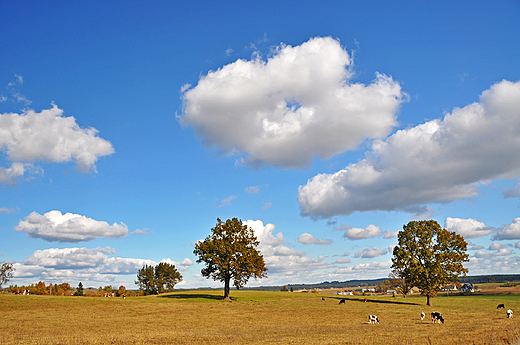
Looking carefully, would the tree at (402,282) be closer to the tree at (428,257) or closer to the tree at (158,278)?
the tree at (428,257)

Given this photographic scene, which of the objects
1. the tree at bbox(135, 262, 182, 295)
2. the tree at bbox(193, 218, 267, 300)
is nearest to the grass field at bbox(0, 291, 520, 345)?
the tree at bbox(193, 218, 267, 300)

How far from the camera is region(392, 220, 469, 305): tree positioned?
64625 millimetres

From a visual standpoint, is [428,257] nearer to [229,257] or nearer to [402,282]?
[402,282]

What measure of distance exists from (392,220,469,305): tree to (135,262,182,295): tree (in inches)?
4365

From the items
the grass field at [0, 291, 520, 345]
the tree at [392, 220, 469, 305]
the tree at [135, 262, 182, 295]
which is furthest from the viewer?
the tree at [135, 262, 182, 295]

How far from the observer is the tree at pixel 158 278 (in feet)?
493

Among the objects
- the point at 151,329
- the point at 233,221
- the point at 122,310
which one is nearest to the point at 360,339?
the point at 151,329

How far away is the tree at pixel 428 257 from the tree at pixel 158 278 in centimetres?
11087

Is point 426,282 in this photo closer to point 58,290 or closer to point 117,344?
point 117,344

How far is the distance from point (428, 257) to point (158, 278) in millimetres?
119620

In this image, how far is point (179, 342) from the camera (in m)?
25.9

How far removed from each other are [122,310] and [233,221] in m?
28.3

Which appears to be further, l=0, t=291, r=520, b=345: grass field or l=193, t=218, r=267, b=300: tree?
l=193, t=218, r=267, b=300: tree

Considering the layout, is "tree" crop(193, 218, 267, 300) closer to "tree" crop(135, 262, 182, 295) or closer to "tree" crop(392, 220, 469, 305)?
"tree" crop(392, 220, 469, 305)
